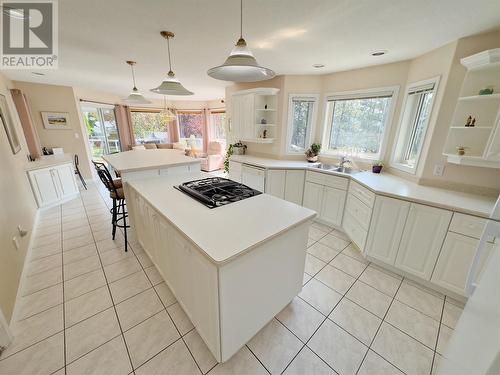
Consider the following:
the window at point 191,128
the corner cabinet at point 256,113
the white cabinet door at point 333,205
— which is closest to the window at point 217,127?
the window at point 191,128

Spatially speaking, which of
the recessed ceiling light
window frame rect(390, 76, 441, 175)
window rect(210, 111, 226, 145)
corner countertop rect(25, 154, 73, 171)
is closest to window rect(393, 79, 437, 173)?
window frame rect(390, 76, 441, 175)

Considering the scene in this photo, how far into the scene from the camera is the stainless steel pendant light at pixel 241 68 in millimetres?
1274

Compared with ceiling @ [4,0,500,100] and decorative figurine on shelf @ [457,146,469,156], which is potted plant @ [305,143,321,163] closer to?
ceiling @ [4,0,500,100]

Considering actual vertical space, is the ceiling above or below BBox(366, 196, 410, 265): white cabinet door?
above

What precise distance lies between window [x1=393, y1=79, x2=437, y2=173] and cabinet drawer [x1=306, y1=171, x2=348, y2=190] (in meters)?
0.80

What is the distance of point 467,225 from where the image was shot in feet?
5.65

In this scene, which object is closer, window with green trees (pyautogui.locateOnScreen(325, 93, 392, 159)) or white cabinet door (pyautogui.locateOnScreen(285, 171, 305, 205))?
window with green trees (pyautogui.locateOnScreen(325, 93, 392, 159))

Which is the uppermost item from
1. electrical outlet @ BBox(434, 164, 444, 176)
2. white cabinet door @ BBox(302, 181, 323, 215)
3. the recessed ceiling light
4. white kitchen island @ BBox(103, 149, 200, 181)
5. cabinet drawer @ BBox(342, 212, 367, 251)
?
the recessed ceiling light

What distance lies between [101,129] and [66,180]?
2819mm

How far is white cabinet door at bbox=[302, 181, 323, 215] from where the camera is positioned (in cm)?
316

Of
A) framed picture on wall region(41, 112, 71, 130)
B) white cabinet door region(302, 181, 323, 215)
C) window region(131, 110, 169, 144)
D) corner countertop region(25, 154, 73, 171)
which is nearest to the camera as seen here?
white cabinet door region(302, 181, 323, 215)

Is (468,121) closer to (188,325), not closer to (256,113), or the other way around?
(256,113)

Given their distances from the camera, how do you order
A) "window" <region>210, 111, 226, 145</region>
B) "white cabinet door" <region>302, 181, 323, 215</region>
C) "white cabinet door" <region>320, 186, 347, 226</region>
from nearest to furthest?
"white cabinet door" <region>320, 186, 347, 226</region> → "white cabinet door" <region>302, 181, 323, 215</region> → "window" <region>210, 111, 226, 145</region>

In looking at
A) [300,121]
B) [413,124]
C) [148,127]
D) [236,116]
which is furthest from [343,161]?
[148,127]
